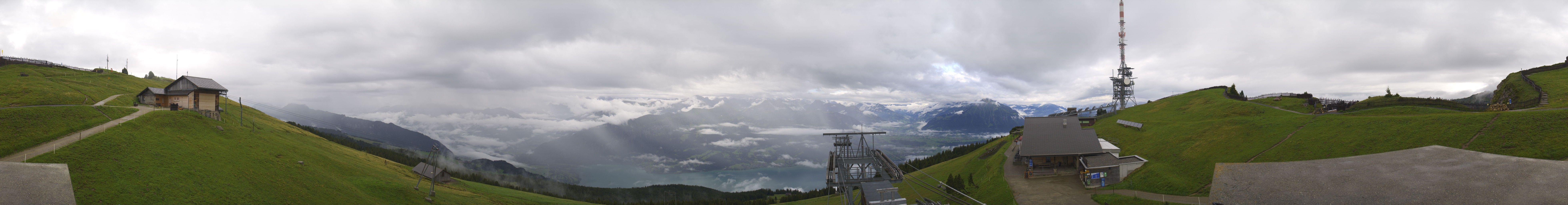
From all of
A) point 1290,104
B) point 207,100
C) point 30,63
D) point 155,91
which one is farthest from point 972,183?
point 30,63

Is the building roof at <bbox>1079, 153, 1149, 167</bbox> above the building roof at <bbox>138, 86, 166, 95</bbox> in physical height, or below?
below

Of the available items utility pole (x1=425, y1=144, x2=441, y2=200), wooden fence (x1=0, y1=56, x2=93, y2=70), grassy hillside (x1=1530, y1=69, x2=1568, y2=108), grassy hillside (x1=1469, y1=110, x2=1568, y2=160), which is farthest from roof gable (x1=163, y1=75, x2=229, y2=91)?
grassy hillside (x1=1530, y1=69, x2=1568, y2=108)

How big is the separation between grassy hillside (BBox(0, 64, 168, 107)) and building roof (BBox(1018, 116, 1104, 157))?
9796 centimetres

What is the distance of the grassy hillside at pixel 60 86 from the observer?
173 ft

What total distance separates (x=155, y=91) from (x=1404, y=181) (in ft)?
374

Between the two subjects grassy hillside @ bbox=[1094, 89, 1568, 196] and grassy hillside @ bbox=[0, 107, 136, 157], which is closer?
grassy hillside @ bbox=[1094, 89, 1568, 196]

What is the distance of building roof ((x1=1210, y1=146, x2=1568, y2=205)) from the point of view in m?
23.3

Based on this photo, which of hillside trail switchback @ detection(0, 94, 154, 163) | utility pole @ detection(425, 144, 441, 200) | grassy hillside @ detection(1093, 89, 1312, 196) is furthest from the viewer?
utility pole @ detection(425, 144, 441, 200)

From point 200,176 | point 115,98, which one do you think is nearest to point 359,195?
point 200,176

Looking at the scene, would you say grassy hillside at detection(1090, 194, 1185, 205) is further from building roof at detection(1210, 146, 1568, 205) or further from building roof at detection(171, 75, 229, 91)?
building roof at detection(171, 75, 229, 91)

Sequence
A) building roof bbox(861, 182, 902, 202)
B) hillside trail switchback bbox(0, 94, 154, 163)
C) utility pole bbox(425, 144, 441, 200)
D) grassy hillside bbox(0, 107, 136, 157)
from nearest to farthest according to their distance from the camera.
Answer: building roof bbox(861, 182, 902, 202) < hillside trail switchback bbox(0, 94, 154, 163) < grassy hillside bbox(0, 107, 136, 157) < utility pole bbox(425, 144, 441, 200)

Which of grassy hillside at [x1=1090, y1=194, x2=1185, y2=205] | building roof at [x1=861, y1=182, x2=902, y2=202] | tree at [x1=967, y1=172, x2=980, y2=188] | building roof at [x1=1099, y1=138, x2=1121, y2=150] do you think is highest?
building roof at [x1=1099, y1=138, x2=1121, y2=150]

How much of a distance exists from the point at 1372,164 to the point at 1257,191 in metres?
7.42

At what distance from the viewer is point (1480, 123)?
110 feet
